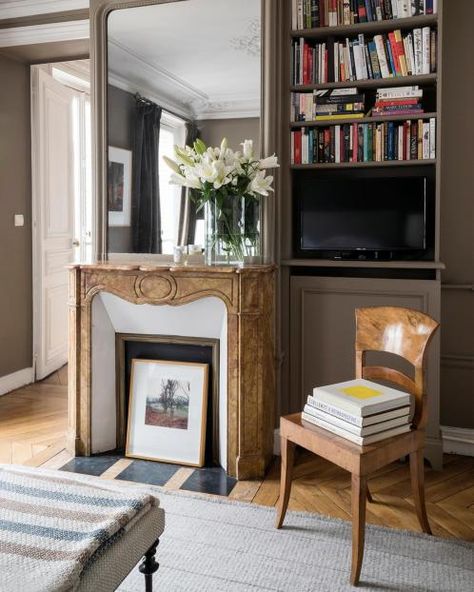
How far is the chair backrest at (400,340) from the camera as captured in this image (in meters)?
2.24

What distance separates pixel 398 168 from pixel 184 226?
123cm

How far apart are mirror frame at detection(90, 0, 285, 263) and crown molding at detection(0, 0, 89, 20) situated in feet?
1.80

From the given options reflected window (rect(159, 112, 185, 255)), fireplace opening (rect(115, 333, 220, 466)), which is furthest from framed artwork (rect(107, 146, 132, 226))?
fireplace opening (rect(115, 333, 220, 466))

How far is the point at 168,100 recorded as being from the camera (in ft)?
10.6

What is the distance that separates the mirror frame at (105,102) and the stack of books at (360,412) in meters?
1.10

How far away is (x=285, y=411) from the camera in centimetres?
329

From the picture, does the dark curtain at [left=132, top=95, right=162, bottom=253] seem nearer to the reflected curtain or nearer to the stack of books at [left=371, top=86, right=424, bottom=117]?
the reflected curtain

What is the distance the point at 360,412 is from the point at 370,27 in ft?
6.73

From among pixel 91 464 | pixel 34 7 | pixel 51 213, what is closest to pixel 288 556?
pixel 91 464

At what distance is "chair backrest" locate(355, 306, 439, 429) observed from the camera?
7.34 ft

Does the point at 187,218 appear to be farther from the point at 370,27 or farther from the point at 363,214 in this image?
the point at 370,27

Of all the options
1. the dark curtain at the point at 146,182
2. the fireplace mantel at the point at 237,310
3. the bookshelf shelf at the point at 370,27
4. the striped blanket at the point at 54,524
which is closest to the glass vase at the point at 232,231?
the fireplace mantel at the point at 237,310

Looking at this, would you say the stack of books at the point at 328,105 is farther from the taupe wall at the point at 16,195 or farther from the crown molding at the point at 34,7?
the taupe wall at the point at 16,195

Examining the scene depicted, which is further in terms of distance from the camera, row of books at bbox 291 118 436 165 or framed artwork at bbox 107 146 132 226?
framed artwork at bbox 107 146 132 226
